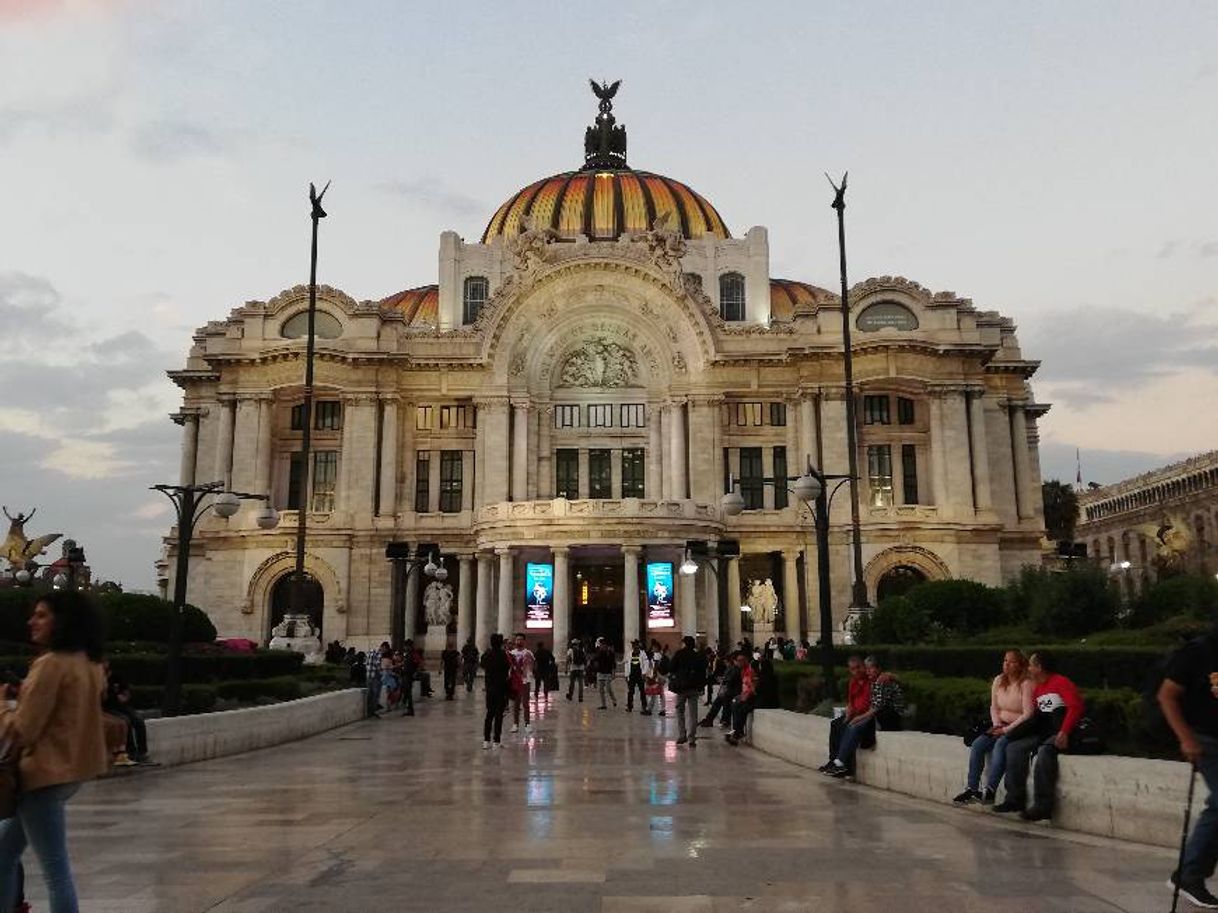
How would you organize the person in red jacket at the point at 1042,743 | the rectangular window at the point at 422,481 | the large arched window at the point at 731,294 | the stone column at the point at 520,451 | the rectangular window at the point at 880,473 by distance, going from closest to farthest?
the person in red jacket at the point at 1042,743 → the stone column at the point at 520,451 → the rectangular window at the point at 880,473 → the rectangular window at the point at 422,481 → the large arched window at the point at 731,294

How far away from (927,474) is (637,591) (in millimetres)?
19124

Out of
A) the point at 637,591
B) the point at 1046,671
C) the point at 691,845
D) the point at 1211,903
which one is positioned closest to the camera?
the point at 1211,903

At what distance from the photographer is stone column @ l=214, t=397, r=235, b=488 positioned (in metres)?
57.0

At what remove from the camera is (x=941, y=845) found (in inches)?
377

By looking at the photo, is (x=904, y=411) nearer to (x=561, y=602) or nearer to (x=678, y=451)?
(x=678, y=451)

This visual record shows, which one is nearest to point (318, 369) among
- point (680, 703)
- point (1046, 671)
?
point (680, 703)

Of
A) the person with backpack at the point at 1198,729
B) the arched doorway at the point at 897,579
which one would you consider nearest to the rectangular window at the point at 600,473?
the arched doorway at the point at 897,579

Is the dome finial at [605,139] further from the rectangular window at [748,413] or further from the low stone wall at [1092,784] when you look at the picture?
the low stone wall at [1092,784]

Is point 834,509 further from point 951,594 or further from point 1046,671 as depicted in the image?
point 1046,671

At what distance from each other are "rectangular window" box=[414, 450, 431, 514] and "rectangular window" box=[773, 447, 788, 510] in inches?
791

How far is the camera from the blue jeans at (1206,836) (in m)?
7.19

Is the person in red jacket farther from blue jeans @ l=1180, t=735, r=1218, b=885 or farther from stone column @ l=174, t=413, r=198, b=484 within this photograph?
stone column @ l=174, t=413, r=198, b=484

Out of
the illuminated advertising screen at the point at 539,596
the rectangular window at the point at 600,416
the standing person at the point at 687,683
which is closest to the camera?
the standing person at the point at 687,683

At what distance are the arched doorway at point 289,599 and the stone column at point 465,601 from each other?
25.2 feet
